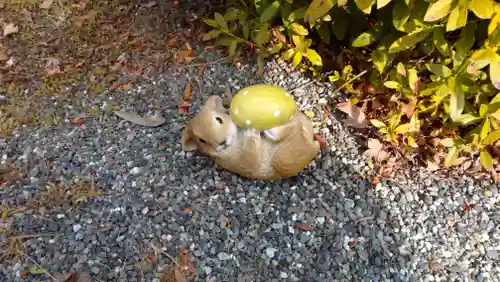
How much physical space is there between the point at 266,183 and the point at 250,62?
28.3 inches

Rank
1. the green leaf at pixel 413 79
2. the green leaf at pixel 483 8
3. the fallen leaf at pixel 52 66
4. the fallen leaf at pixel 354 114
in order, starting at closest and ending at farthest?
1. the green leaf at pixel 483 8
2. the green leaf at pixel 413 79
3. the fallen leaf at pixel 354 114
4. the fallen leaf at pixel 52 66

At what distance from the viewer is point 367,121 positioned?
223cm

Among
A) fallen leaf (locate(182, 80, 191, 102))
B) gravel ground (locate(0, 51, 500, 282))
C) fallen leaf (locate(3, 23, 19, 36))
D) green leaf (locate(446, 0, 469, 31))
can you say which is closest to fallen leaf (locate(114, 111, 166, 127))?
gravel ground (locate(0, 51, 500, 282))

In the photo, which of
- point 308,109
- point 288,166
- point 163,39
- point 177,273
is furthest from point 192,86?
point 177,273

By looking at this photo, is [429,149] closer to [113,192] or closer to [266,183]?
[266,183]

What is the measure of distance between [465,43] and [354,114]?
540mm

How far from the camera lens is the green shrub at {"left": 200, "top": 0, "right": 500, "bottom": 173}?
69.4 inches

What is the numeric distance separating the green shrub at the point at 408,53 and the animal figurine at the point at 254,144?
37cm

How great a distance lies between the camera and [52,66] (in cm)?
263

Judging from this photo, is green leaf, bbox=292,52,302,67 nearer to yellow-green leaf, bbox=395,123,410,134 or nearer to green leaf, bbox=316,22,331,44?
green leaf, bbox=316,22,331,44

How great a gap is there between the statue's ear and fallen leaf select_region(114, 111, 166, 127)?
0.28 metres

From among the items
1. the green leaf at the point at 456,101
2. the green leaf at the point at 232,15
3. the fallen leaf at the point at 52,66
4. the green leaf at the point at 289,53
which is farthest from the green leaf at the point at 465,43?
the fallen leaf at the point at 52,66

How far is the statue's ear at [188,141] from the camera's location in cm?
203

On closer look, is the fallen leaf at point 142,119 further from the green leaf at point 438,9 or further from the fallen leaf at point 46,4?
the green leaf at point 438,9
